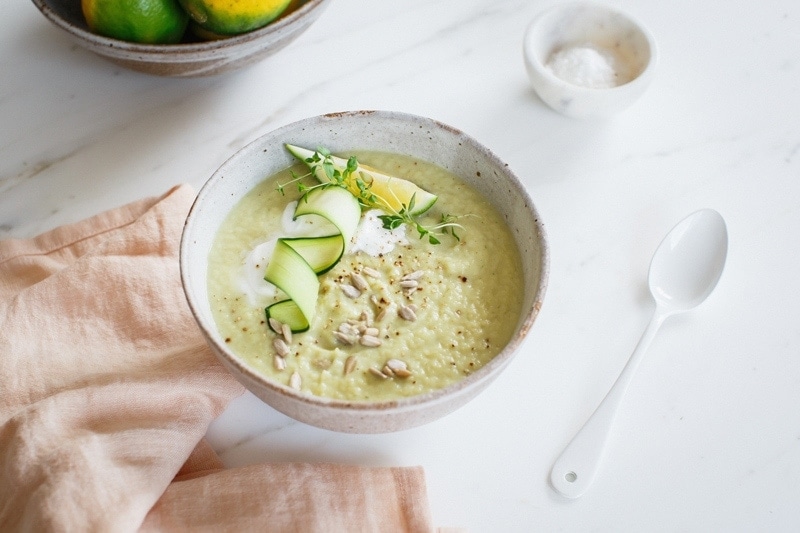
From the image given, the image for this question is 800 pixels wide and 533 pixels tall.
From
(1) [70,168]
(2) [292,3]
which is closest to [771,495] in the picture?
(2) [292,3]

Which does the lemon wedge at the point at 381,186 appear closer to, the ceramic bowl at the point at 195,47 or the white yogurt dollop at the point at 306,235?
the white yogurt dollop at the point at 306,235

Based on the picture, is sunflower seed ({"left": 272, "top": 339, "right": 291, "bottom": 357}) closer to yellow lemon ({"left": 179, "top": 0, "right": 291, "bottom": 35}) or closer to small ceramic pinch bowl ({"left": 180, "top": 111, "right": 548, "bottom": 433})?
small ceramic pinch bowl ({"left": 180, "top": 111, "right": 548, "bottom": 433})

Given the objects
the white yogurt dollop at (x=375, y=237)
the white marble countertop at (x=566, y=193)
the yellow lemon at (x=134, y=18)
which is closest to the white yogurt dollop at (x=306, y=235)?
the white yogurt dollop at (x=375, y=237)

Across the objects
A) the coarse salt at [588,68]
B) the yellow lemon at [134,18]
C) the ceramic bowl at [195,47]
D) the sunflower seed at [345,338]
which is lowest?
the coarse salt at [588,68]

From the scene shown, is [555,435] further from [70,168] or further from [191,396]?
[70,168]

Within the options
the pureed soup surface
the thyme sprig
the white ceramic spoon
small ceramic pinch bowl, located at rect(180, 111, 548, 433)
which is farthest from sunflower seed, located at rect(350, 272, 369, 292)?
the white ceramic spoon

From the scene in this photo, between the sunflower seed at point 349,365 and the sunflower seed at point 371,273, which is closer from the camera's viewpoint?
the sunflower seed at point 349,365
